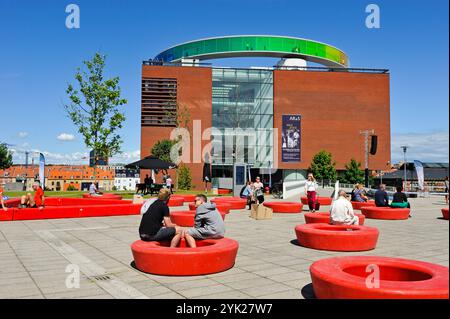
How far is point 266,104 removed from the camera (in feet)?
205

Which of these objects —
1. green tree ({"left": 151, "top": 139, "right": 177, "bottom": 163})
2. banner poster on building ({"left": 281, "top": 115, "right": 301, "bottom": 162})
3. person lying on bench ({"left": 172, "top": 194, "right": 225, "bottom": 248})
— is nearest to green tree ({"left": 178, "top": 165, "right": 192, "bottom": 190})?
green tree ({"left": 151, "top": 139, "right": 177, "bottom": 163})

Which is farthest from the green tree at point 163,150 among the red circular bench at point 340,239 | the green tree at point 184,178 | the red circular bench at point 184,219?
the red circular bench at point 340,239

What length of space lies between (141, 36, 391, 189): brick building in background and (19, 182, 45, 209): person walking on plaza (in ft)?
140

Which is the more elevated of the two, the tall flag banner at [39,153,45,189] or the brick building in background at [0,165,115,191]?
the tall flag banner at [39,153,45,189]

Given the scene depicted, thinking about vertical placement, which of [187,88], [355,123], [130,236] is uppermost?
[187,88]

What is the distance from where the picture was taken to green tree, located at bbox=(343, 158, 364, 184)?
58906mm

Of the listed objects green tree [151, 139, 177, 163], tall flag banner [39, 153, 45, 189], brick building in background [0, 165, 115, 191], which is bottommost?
brick building in background [0, 165, 115, 191]

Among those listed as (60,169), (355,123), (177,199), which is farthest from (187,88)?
(60,169)

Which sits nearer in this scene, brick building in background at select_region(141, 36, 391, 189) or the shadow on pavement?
the shadow on pavement

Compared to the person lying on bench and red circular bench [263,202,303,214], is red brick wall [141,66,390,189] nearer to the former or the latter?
red circular bench [263,202,303,214]

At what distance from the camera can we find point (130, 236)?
10844 millimetres

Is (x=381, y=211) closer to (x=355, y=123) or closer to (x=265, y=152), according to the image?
(x=265, y=152)

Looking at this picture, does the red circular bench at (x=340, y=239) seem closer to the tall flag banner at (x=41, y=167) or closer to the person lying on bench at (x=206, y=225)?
the person lying on bench at (x=206, y=225)

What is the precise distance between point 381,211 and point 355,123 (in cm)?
5141
